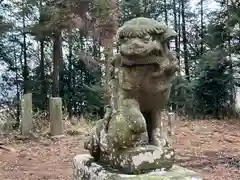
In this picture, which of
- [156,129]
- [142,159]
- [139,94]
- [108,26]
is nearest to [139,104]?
[139,94]

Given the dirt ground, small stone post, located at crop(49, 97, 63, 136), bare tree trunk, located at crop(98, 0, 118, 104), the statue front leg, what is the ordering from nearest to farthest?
the statue front leg
the dirt ground
small stone post, located at crop(49, 97, 63, 136)
bare tree trunk, located at crop(98, 0, 118, 104)

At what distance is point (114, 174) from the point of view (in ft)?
7.80

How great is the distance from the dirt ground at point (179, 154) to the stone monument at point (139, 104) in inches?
105

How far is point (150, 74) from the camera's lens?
2414mm

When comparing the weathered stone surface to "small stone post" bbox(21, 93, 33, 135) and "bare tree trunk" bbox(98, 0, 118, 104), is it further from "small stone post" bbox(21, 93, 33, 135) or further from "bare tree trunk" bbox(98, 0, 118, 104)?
"bare tree trunk" bbox(98, 0, 118, 104)

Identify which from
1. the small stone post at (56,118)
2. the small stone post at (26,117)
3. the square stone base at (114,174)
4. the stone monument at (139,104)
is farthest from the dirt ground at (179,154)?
the stone monument at (139,104)

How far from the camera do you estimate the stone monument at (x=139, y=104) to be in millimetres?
2346

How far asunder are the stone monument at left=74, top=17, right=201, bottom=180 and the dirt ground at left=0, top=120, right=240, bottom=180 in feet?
8.71

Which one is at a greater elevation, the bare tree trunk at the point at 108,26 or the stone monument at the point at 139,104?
the bare tree trunk at the point at 108,26

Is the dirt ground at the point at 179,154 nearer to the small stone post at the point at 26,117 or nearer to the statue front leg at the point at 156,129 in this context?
the small stone post at the point at 26,117

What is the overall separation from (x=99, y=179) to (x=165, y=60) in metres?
0.77

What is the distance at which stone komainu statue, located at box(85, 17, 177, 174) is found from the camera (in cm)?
235

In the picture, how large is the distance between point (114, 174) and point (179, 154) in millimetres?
4281

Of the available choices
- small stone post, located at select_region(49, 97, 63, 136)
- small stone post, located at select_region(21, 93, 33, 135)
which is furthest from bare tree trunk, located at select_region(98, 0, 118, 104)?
small stone post, located at select_region(21, 93, 33, 135)
